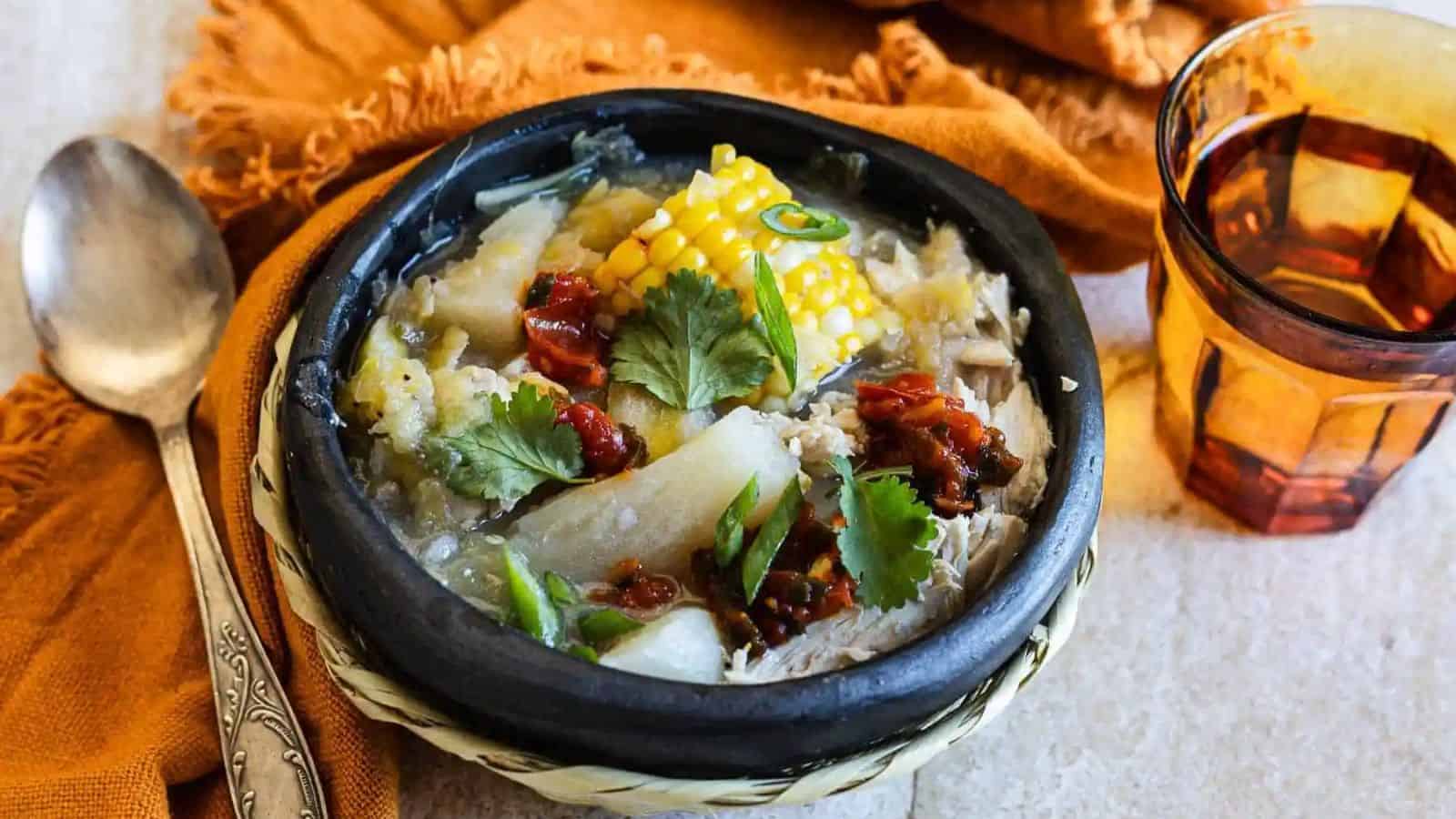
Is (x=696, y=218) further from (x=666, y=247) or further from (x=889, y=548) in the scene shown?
(x=889, y=548)

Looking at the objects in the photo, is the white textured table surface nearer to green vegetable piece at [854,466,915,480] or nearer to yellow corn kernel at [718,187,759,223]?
green vegetable piece at [854,466,915,480]

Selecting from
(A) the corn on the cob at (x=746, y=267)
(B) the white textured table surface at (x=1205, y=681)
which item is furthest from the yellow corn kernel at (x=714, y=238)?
(B) the white textured table surface at (x=1205, y=681)

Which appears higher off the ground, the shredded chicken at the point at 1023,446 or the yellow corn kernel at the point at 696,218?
the yellow corn kernel at the point at 696,218

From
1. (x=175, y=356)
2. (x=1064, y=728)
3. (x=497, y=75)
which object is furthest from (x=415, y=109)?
(x=1064, y=728)

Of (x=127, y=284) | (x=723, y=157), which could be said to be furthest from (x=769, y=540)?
(x=127, y=284)

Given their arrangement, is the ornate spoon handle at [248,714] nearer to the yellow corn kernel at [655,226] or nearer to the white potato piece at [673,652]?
the white potato piece at [673,652]

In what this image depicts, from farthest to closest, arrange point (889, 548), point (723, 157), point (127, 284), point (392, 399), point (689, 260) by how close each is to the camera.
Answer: point (127, 284)
point (723, 157)
point (689, 260)
point (392, 399)
point (889, 548)

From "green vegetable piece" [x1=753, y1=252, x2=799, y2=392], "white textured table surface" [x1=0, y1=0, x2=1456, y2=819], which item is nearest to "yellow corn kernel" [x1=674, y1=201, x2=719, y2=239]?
"green vegetable piece" [x1=753, y1=252, x2=799, y2=392]
